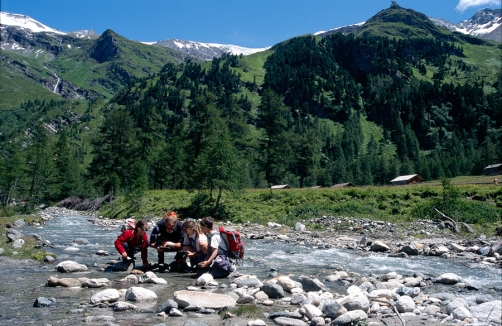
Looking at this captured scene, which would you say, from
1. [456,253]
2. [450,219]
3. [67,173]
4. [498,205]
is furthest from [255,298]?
[67,173]

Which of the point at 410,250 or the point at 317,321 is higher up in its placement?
the point at 317,321

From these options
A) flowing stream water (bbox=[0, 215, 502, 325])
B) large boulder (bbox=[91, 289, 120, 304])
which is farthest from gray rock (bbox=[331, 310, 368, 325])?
large boulder (bbox=[91, 289, 120, 304])

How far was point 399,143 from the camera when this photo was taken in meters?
164

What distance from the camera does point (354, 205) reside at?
31.9 m

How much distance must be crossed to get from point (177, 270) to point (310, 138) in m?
57.8

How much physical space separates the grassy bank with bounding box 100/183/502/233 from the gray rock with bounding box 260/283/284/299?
19.6m

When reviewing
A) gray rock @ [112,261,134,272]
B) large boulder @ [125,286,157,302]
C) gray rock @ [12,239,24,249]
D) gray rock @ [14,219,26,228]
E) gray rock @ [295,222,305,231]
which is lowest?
gray rock @ [14,219,26,228]

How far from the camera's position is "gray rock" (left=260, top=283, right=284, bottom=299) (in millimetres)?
9047

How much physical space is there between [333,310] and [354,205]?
25.8 meters

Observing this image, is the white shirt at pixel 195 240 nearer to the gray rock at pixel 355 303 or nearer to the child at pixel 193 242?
the child at pixel 193 242

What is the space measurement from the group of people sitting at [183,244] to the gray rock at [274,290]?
88.9 inches

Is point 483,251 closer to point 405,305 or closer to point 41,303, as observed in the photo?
point 405,305

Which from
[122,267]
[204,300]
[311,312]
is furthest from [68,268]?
[311,312]

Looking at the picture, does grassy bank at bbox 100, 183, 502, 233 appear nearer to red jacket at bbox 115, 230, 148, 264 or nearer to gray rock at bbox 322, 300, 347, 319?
red jacket at bbox 115, 230, 148, 264
